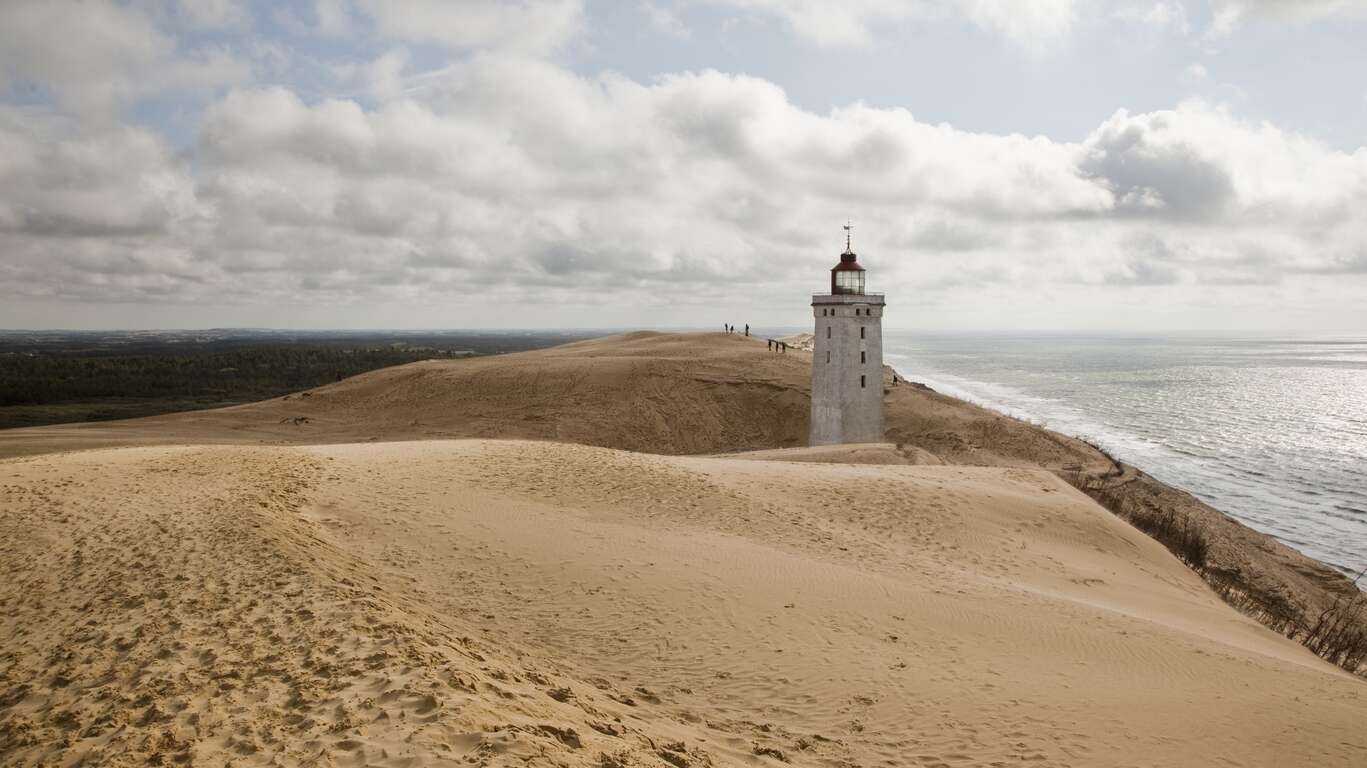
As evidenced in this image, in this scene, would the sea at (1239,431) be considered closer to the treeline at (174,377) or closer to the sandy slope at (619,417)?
the sandy slope at (619,417)

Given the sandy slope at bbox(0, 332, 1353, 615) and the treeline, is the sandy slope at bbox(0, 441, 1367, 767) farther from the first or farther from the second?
the treeline

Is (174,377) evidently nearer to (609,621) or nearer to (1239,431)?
(609,621)

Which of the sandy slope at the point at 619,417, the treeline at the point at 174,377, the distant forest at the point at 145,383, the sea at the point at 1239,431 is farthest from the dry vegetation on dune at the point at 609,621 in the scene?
the treeline at the point at 174,377

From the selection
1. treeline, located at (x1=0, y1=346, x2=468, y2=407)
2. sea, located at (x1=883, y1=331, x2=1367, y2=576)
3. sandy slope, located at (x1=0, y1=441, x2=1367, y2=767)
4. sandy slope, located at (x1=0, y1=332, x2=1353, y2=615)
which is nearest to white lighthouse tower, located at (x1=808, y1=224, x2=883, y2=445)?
sandy slope, located at (x1=0, y1=332, x2=1353, y2=615)

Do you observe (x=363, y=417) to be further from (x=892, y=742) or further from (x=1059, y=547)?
(x=892, y=742)

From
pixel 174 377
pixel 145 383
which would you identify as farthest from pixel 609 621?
pixel 174 377

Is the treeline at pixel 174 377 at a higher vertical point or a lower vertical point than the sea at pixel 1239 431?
higher
